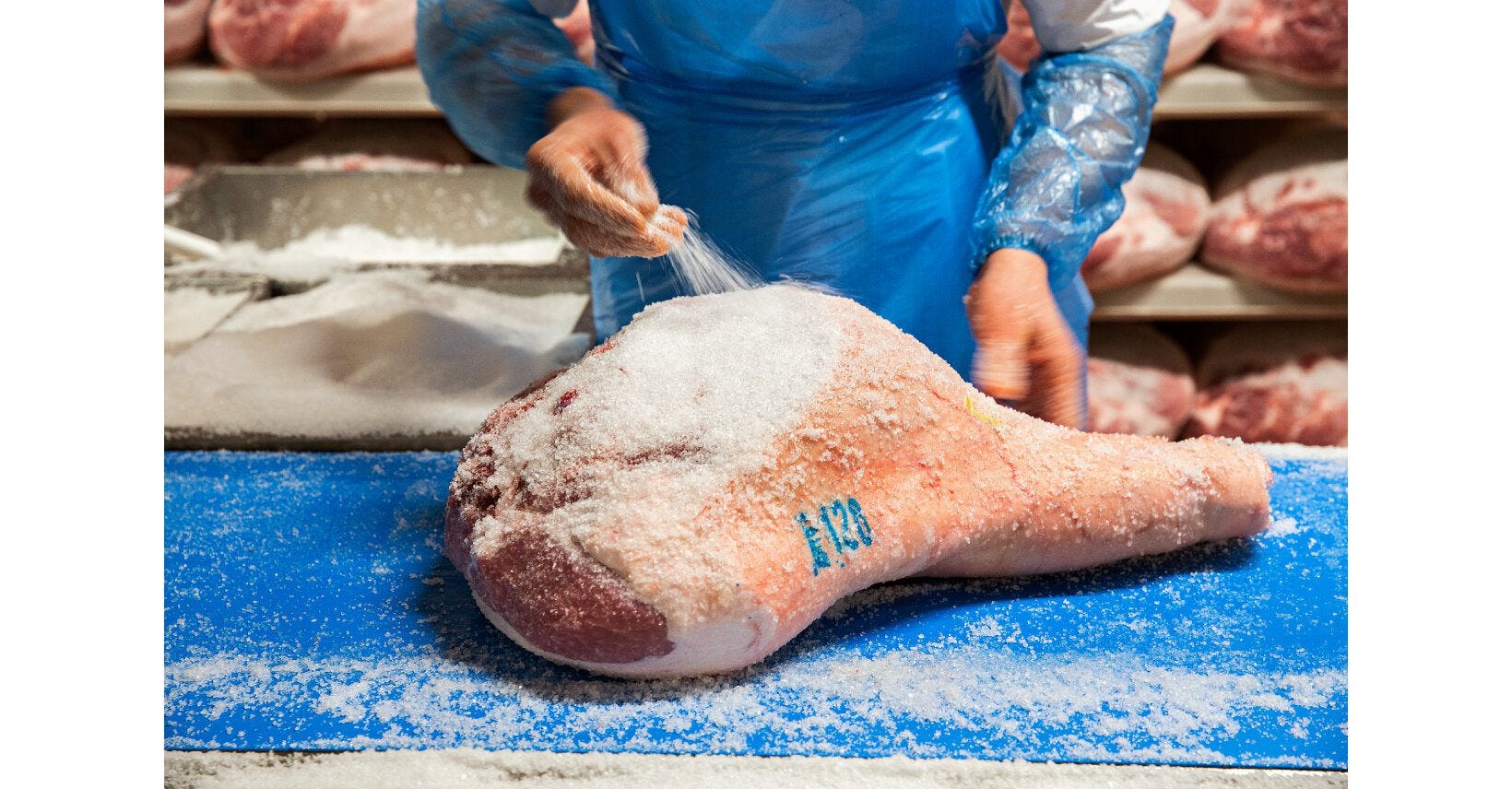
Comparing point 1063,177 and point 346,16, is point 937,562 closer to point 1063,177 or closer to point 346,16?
point 1063,177

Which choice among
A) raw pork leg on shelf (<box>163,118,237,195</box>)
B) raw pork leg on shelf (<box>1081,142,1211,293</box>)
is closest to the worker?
raw pork leg on shelf (<box>1081,142,1211,293</box>)

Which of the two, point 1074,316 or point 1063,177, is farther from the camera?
point 1074,316

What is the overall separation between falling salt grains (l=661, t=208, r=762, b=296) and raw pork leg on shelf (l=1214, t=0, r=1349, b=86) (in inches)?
51.5

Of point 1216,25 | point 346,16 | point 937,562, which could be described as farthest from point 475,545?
point 1216,25

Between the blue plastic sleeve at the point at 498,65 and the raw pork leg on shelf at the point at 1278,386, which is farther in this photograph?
the raw pork leg on shelf at the point at 1278,386

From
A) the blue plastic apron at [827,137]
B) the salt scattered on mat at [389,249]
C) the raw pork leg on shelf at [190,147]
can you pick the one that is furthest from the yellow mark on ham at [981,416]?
the raw pork leg on shelf at [190,147]

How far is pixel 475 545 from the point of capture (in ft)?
2.99

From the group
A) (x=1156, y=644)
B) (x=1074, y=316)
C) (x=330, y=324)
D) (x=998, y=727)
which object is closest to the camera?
(x=998, y=727)

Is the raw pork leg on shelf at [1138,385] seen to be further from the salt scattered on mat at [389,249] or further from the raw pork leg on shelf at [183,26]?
the raw pork leg on shelf at [183,26]

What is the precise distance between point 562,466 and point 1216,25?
5.73 feet

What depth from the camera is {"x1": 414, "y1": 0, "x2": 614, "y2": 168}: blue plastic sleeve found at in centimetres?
125

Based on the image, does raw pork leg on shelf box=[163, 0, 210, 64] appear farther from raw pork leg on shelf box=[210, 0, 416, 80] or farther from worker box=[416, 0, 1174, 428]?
worker box=[416, 0, 1174, 428]

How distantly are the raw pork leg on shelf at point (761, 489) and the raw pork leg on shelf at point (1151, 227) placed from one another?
50.3 inches

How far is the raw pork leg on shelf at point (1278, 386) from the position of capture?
7.83ft
